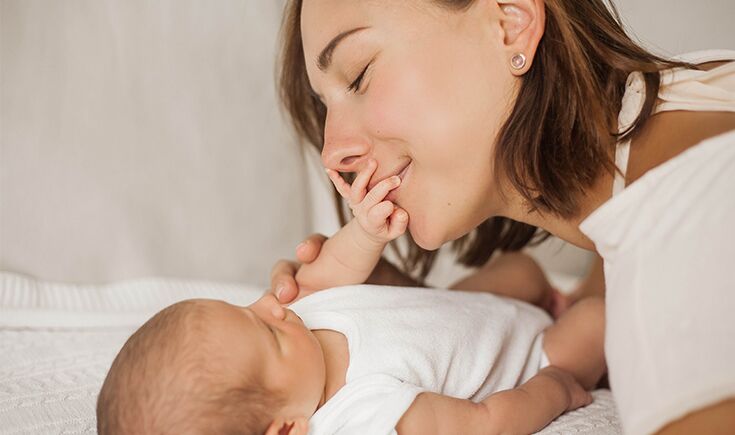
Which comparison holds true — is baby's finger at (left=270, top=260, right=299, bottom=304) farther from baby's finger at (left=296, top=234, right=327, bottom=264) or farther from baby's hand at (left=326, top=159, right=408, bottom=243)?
baby's hand at (left=326, top=159, right=408, bottom=243)

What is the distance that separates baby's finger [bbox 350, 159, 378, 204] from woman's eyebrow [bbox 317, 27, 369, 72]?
169 millimetres

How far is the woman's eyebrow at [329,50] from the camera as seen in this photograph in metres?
1.28

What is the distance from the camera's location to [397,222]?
1.36 meters

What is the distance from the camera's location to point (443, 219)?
1.34 metres

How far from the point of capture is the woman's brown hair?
1.31 metres

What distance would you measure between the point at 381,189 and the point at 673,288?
516mm

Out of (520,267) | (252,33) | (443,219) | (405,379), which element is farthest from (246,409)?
(252,33)

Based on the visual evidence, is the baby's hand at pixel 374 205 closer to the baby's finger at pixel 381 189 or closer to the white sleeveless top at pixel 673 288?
the baby's finger at pixel 381 189

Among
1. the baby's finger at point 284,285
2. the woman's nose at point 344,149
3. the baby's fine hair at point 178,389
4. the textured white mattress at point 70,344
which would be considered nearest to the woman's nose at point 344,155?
the woman's nose at point 344,149

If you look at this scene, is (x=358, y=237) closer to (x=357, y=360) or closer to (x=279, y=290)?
(x=279, y=290)

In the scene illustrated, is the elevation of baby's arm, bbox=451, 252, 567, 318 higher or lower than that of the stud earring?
lower

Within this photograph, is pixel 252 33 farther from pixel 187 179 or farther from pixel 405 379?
pixel 405 379

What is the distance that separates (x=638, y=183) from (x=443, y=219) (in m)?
0.37

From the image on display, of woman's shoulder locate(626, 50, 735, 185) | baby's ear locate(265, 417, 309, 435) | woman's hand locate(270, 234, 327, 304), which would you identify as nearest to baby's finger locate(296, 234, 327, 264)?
woman's hand locate(270, 234, 327, 304)
